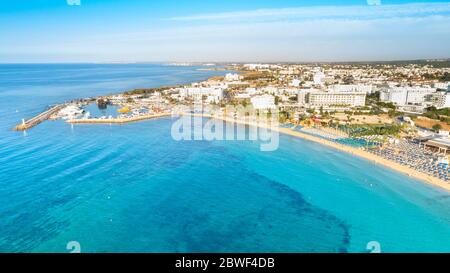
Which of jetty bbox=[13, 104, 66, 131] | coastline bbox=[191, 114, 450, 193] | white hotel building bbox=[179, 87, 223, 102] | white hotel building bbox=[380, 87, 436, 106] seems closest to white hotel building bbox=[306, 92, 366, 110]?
white hotel building bbox=[380, 87, 436, 106]

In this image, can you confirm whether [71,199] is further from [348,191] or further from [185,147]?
[348,191]

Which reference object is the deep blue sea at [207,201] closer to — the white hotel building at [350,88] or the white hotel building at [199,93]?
the white hotel building at [350,88]

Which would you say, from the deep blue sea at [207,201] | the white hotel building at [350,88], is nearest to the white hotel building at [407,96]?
the white hotel building at [350,88]

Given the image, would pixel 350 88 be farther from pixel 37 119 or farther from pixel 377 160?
pixel 37 119

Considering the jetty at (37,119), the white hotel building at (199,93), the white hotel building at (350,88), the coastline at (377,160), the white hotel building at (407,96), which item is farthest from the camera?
the white hotel building at (199,93)

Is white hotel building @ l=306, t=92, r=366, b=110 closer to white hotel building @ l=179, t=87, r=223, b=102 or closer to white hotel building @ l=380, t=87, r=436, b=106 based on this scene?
white hotel building @ l=380, t=87, r=436, b=106
